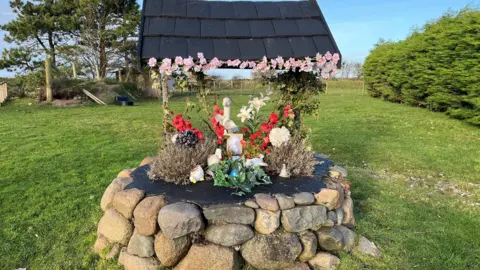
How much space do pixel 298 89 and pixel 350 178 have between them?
2187mm

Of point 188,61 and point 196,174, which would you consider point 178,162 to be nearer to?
point 196,174

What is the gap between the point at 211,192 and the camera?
3061mm

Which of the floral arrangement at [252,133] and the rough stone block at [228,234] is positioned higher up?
the floral arrangement at [252,133]

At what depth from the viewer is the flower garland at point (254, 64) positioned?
10.3 ft

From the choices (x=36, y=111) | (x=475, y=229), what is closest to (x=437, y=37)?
(x=475, y=229)

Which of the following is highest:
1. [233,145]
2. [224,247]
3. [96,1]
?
[96,1]

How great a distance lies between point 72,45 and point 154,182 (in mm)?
20774

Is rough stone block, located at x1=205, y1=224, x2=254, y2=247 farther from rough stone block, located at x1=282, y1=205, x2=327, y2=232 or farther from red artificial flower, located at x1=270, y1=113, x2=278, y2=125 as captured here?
red artificial flower, located at x1=270, y1=113, x2=278, y2=125

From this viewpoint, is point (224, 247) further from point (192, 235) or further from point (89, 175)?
point (89, 175)

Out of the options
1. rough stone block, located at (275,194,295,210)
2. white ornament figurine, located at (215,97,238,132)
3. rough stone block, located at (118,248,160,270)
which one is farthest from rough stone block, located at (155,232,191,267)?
white ornament figurine, located at (215,97,238,132)

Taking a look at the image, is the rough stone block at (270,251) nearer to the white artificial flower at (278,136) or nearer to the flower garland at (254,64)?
the white artificial flower at (278,136)

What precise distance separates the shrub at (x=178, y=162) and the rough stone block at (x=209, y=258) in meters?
0.79

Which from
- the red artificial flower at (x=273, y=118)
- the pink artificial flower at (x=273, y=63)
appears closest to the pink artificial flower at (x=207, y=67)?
the pink artificial flower at (x=273, y=63)

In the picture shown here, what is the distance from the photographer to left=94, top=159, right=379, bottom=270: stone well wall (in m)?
2.67
